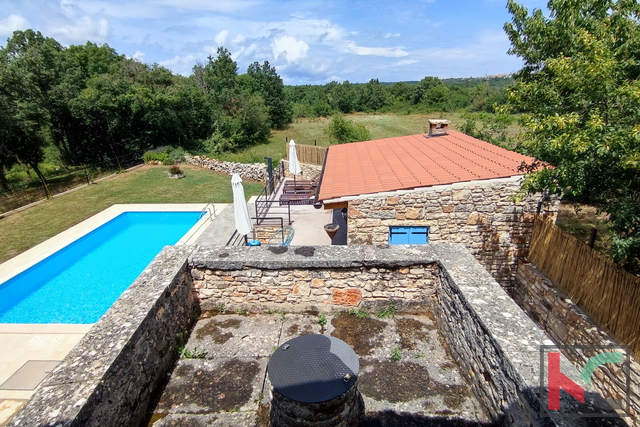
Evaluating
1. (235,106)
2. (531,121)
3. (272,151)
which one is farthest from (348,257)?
(235,106)

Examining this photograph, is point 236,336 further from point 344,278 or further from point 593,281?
point 593,281

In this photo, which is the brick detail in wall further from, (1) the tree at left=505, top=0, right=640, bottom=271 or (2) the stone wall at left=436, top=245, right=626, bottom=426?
(1) the tree at left=505, top=0, right=640, bottom=271

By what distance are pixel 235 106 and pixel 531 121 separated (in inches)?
1323

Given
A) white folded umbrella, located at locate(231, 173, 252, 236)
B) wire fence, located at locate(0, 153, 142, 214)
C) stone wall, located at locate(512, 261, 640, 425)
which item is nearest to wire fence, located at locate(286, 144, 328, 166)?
white folded umbrella, located at locate(231, 173, 252, 236)

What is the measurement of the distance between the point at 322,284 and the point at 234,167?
20.1 meters

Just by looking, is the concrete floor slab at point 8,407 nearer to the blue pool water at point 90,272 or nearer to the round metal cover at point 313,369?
the blue pool water at point 90,272

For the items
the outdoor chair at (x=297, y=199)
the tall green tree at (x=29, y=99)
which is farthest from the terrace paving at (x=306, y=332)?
the tall green tree at (x=29, y=99)

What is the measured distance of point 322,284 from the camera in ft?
13.9

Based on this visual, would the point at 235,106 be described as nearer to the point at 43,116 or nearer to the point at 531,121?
the point at 43,116

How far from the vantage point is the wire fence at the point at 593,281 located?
480cm

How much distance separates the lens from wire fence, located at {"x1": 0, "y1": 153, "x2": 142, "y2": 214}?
55.9 ft

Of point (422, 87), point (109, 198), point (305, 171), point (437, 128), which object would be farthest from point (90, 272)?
point (422, 87)

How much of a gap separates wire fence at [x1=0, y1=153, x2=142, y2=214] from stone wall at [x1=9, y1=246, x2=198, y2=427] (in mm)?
18251

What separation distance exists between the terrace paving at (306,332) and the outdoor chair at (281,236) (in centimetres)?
718
